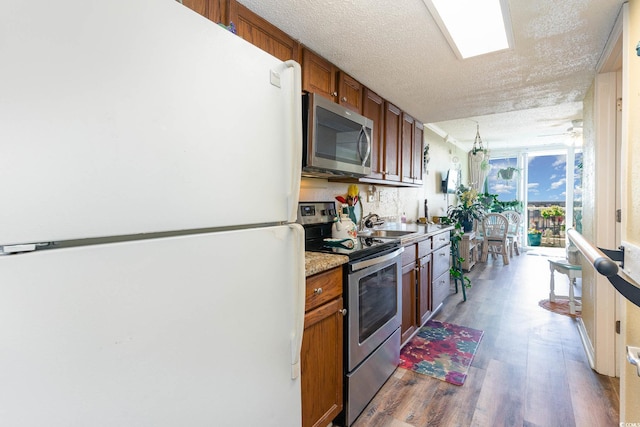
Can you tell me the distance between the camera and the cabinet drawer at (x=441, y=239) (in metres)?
3.05

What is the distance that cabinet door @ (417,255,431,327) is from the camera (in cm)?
273

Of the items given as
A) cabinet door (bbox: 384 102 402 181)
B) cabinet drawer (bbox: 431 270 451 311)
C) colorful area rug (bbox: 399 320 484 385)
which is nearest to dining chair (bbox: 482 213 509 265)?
cabinet drawer (bbox: 431 270 451 311)

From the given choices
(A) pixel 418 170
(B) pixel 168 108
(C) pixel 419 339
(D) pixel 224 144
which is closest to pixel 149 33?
(B) pixel 168 108

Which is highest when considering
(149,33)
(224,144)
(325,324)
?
(149,33)

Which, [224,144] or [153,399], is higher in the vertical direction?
[224,144]

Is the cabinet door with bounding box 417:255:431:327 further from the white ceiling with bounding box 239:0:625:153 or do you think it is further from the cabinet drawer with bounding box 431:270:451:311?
the white ceiling with bounding box 239:0:625:153

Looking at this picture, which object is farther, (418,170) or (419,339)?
(418,170)

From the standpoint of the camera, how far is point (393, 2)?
1470 mm

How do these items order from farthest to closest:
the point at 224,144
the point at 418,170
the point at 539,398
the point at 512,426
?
the point at 418,170 < the point at 539,398 < the point at 512,426 < the point at 224,144

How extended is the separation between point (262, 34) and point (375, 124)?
4.47 feet

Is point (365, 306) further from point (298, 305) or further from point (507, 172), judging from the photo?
point (507, 172)

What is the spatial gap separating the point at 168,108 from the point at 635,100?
1.80 metres

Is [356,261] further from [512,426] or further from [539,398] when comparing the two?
[539,398]

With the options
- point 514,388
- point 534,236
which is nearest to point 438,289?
point 514,388
